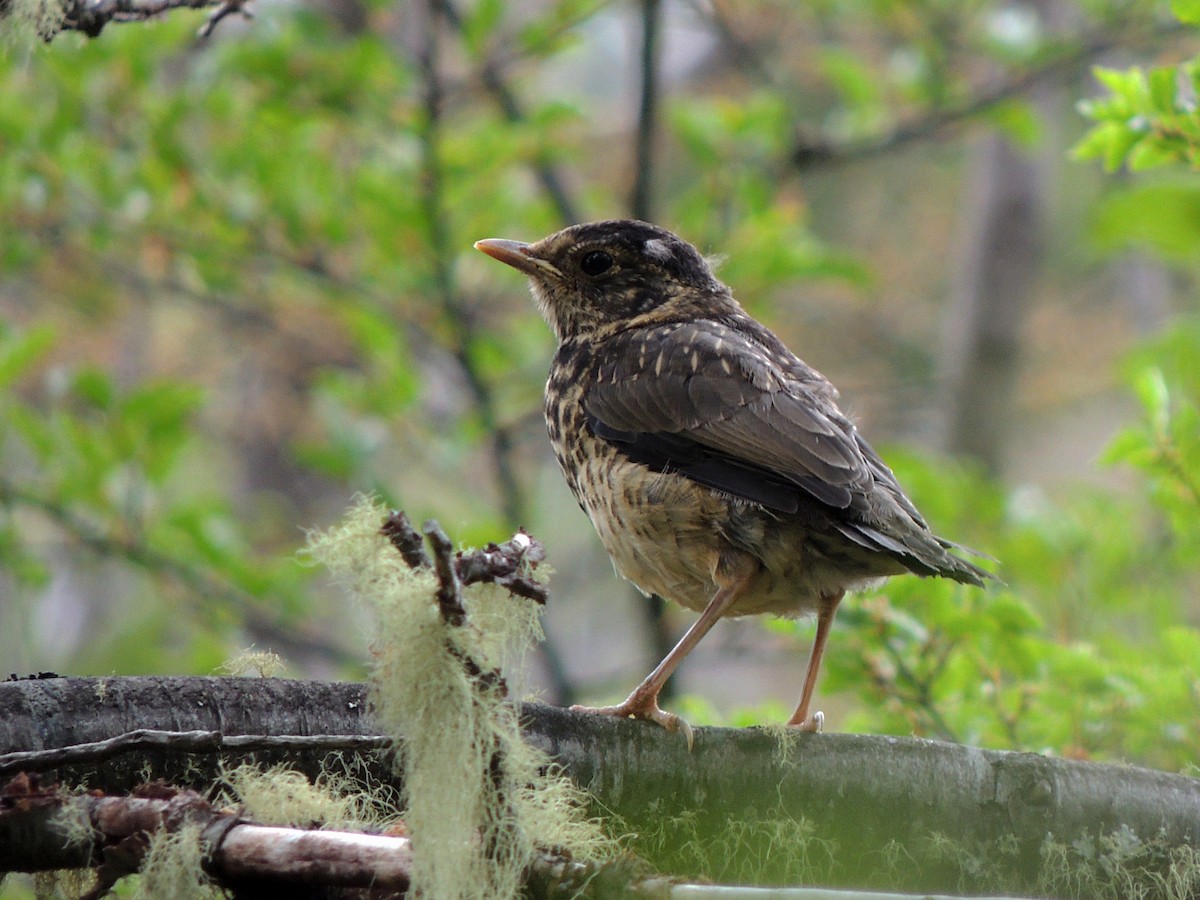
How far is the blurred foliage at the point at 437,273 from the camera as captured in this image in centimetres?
362

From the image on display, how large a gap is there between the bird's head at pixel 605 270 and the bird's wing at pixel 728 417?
0.87 ft

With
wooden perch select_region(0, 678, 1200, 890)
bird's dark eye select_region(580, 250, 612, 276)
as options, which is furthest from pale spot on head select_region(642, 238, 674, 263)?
wooden perch select_region(0, 678, 1200, 890)

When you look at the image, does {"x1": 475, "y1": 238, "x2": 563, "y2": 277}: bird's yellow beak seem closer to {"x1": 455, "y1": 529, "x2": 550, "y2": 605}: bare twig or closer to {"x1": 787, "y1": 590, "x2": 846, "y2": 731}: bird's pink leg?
{"x1": 787, "y1": 590, "x2": 846, "y2": 731}: bird's pink leg

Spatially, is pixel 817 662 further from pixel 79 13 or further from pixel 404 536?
pixel 79 13

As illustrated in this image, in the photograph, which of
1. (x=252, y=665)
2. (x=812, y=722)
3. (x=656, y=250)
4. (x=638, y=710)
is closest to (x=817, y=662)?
(x=812, y=722)

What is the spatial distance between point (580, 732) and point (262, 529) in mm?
5761

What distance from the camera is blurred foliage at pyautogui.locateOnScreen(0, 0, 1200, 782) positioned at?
3621mm

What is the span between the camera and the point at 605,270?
3.78 m

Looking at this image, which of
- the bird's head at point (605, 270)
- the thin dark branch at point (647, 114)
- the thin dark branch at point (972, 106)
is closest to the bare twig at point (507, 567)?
the bird's head at point (605, 270)

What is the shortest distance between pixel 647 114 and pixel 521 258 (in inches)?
84.7

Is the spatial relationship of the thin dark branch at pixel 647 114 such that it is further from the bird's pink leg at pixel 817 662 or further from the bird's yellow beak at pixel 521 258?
the bird's pink leg at pixel 817 662

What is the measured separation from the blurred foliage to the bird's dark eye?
3.70ft

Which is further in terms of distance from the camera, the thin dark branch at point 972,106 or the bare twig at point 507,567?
the thin dark branch at point 972,106

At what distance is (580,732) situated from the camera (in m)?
2.12
